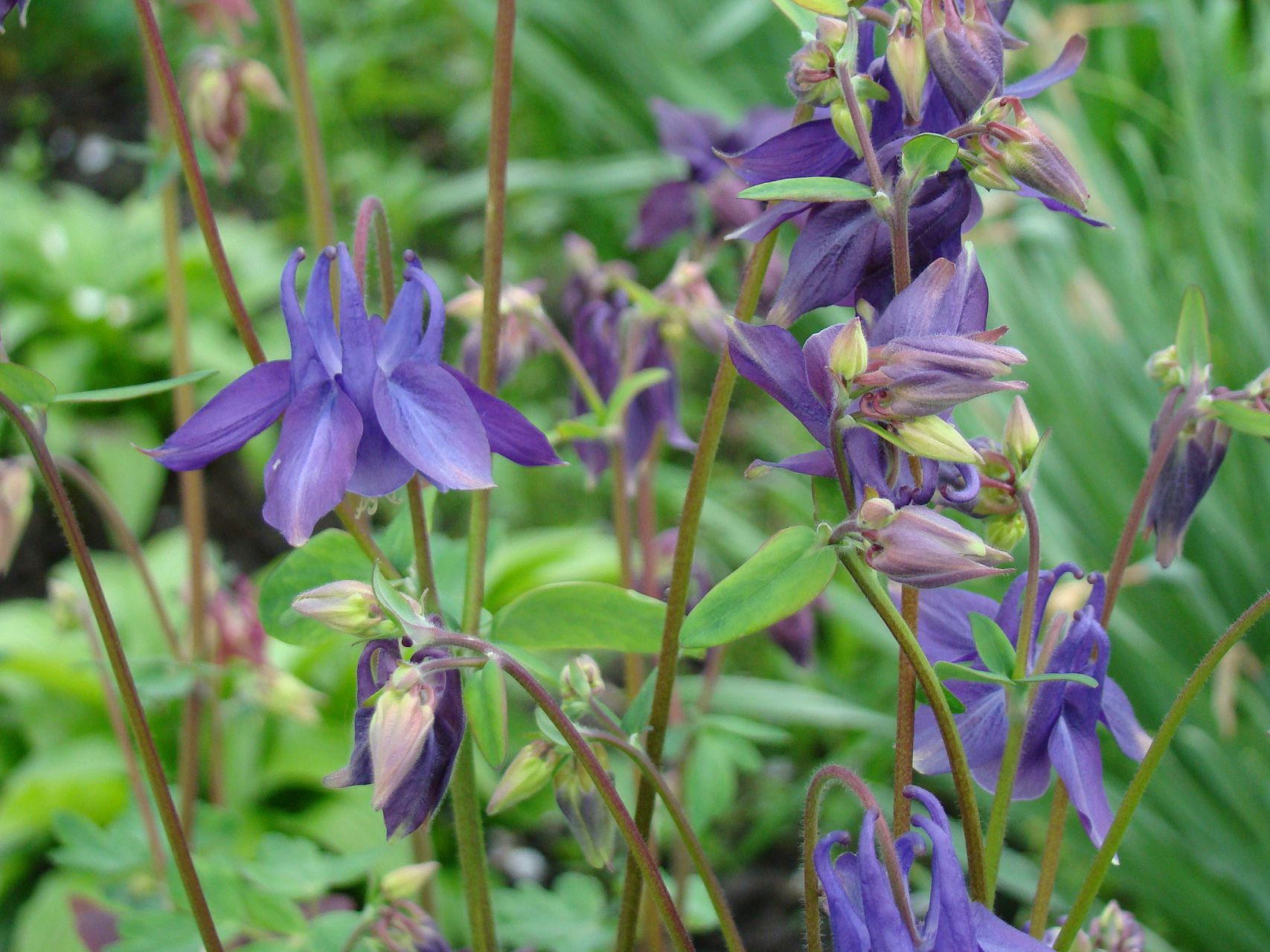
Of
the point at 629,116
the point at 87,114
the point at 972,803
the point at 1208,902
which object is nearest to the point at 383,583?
the point at 972,803

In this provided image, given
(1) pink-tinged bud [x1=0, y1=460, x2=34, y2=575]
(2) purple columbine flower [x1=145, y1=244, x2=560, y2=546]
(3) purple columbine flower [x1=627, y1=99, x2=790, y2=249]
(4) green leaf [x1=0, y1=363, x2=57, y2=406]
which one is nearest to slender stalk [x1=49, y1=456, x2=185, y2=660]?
(1) pink-tinged bud [x1=0, y1=460, x2=34, y2=575]

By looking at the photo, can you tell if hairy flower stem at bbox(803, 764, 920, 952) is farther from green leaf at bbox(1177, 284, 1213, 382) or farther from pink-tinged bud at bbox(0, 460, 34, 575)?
pink-tinged bud at bbox(0, 460, 34, 575)

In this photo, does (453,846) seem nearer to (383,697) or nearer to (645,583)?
(645,583)

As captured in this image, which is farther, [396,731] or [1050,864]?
[1050,864]

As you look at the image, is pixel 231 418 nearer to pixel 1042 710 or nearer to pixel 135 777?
pixel 1042 710

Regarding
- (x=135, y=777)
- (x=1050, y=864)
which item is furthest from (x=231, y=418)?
(x=135, y=777)

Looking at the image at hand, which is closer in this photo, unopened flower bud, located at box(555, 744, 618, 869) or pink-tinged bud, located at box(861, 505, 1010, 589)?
pink-tinged bud, located at box(861, 505, 1010, 589)
